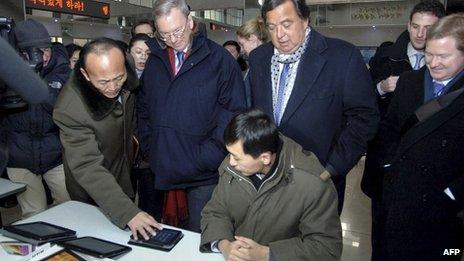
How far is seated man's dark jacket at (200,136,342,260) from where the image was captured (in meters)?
1.39

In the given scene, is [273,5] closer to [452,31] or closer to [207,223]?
[452,31]

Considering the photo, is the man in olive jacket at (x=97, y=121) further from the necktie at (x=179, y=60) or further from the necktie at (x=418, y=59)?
the necktie at (x=418, y=59)

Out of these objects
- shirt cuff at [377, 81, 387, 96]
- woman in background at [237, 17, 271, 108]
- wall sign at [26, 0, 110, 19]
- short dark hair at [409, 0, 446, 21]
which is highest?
wall sign at [26, 0, 110, 19]

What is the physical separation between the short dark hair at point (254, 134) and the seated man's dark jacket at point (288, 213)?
0.07 meters

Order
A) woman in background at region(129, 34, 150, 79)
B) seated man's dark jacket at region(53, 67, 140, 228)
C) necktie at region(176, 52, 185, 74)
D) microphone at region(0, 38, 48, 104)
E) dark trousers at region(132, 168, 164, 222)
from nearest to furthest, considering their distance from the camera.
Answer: microphone at region(0, 38, 48, 104)
seated man's dark jacket at region(53, 67, 140, 228)
necktie at region(176, 52, 185, 74)
dark trousers at region(132, 168, 164, 222)
woman in background at region(129, 34, 150, 79)

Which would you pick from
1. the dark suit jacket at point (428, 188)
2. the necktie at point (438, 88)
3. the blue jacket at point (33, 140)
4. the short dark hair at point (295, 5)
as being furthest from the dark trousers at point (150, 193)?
the necktie at point (438, 88)

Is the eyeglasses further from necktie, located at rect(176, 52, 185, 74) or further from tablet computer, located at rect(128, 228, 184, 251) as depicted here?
tablet computer, located at rect(128, 228, 184, 251)

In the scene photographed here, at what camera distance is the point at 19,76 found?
0.54 metres

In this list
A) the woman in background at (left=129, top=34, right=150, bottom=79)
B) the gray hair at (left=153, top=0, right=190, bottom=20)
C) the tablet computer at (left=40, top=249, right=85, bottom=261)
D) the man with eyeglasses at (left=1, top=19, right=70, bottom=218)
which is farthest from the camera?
the woman in background at (left=129, top=34, right=150, bottom=79)

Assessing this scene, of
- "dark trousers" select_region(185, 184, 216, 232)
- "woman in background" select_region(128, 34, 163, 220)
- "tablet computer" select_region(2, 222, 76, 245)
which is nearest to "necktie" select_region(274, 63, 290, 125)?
"dark trousers" select_region(185, 184, 216, 232)

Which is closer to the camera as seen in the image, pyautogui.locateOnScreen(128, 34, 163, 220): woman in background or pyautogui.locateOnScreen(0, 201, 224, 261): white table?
pyautogui.locateOnScreen(0, 201, 224, 261): white table

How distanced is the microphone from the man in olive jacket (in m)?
1.06

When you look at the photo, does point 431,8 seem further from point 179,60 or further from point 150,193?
point 150,193

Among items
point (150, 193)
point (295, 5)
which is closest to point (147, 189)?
point (150, 193)
